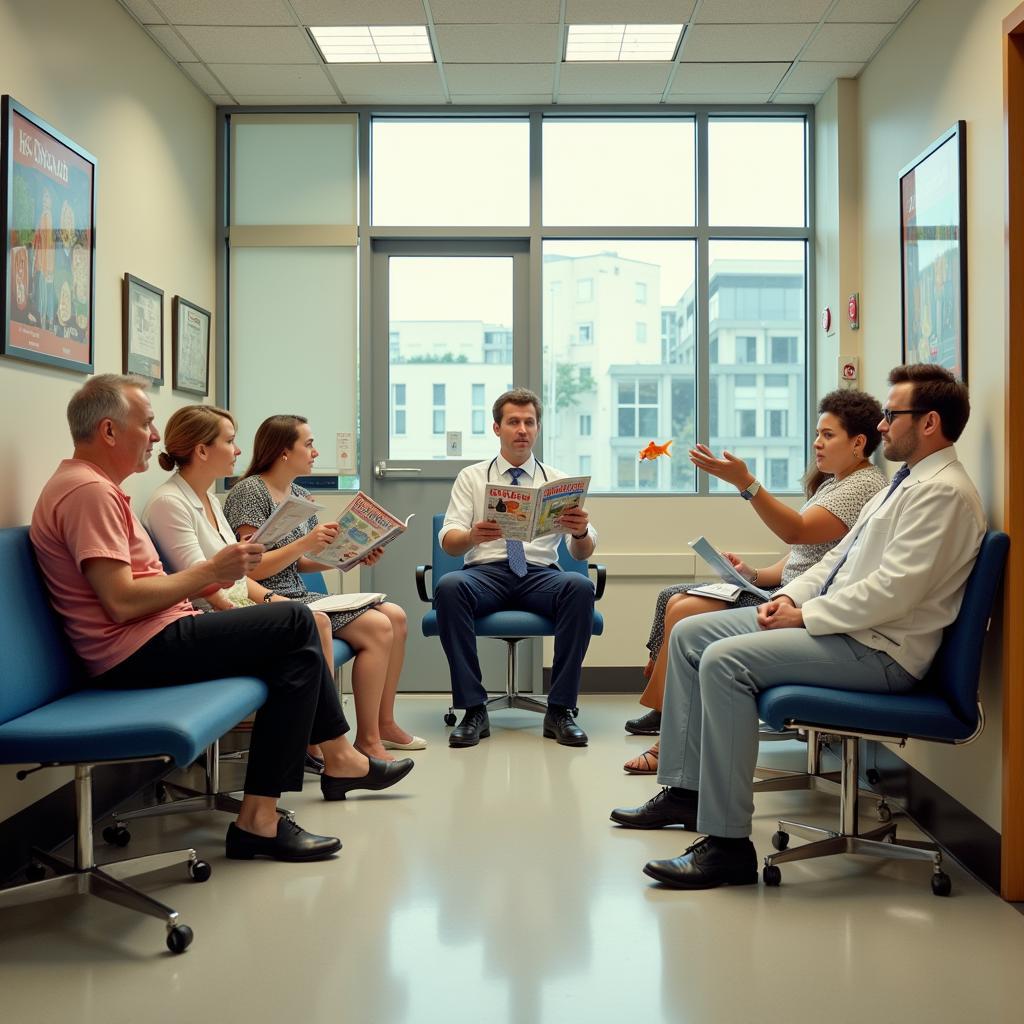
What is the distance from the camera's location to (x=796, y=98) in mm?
5340

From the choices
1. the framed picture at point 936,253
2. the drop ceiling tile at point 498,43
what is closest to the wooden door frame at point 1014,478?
the framed picture at point 936,253

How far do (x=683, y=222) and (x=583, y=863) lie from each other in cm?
367

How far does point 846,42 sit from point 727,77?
0.65 meters

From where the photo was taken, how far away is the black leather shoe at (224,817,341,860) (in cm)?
292

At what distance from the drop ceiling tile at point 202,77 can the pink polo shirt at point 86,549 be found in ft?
9.37

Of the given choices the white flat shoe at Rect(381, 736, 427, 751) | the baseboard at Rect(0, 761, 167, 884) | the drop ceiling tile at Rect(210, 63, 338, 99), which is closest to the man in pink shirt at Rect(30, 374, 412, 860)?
the baseboard at Rect(0, 761, 167, 884)

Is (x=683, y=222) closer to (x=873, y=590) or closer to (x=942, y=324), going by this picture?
(x=942, y=324)

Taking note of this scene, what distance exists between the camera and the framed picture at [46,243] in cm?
301

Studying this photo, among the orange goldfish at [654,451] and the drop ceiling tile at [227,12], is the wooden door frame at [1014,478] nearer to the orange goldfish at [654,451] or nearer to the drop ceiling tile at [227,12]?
the orange goldfish at [654,451]

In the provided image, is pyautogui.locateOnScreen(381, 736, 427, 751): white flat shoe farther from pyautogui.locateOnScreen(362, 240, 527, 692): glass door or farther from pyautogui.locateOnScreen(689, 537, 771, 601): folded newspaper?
pyautogui.locateOnScreen(689, 537, 771, 601): folded newspaper

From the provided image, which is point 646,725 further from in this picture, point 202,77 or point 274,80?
point 202,77

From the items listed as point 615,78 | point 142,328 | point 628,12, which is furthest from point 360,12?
point 142,328

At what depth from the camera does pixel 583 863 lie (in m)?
2.94

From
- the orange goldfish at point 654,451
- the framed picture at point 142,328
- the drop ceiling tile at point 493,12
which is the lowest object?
the orange goldfish at point 654,451
